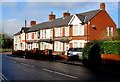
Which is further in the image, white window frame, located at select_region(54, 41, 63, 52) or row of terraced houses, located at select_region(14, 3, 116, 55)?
white window frame, located at select_region(54, 41, 63, 52)

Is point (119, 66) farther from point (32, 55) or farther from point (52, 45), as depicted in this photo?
point (52, 45)

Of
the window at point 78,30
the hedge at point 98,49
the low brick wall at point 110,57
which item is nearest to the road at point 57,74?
the low brick wall at point 110,57

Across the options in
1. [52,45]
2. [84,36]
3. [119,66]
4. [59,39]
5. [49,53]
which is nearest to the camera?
[119,66]

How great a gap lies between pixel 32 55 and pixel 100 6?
1655cm

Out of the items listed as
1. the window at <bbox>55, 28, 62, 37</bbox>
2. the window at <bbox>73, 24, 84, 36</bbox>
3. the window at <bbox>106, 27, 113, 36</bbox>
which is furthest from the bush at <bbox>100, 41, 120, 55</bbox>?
the window at <bbox>55, 28, 62, 37</bbox>

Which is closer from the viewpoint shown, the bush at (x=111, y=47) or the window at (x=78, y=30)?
the bush at (x=111, y=47)

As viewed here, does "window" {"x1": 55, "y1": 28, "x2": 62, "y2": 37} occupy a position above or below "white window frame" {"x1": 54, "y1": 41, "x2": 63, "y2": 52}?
above

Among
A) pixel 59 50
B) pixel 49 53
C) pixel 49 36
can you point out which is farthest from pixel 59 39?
pixel 49 53

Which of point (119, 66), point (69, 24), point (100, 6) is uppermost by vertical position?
point (100, 6)

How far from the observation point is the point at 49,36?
136ft

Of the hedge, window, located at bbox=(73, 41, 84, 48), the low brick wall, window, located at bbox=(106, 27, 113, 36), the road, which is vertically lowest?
the road

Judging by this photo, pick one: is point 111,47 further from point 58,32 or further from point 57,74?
point 58,32

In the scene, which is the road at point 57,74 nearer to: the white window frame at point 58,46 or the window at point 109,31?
the window at point 109,31

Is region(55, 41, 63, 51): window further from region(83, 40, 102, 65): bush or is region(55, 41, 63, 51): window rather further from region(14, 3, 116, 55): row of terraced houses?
region(83, 40, 102, 65): bush
